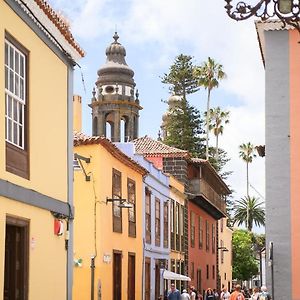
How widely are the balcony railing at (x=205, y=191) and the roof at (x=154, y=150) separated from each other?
66.0 inches

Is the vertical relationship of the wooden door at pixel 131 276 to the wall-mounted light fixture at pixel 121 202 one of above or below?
below

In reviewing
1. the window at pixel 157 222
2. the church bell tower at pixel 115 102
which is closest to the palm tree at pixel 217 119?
Answer: the church bell tower at pixel 115 102

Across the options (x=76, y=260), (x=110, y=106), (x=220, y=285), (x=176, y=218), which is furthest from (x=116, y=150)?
(x=110, y=106)

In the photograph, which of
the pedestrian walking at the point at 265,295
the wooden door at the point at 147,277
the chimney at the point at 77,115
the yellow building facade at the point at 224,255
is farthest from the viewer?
the yellow building facade at the point at 224,255

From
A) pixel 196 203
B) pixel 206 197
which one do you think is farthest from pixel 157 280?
pixel 196 203

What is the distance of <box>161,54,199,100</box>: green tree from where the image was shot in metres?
61.2

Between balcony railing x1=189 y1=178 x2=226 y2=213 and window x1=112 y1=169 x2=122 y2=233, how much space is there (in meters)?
14.8

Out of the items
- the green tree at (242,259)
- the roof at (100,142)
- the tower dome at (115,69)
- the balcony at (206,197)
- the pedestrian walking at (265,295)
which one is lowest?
the pedestrian walking at (265,295)

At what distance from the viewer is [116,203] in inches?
976

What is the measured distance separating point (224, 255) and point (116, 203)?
3244 centimetres

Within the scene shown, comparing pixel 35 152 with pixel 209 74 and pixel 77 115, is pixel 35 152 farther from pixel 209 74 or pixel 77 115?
pixel 209 74

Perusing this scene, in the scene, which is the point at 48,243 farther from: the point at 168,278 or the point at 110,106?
the point at 110,106

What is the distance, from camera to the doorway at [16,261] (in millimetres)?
12562

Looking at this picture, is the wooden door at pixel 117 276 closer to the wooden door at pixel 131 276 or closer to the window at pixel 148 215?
the wooden door at pixel 131 276
